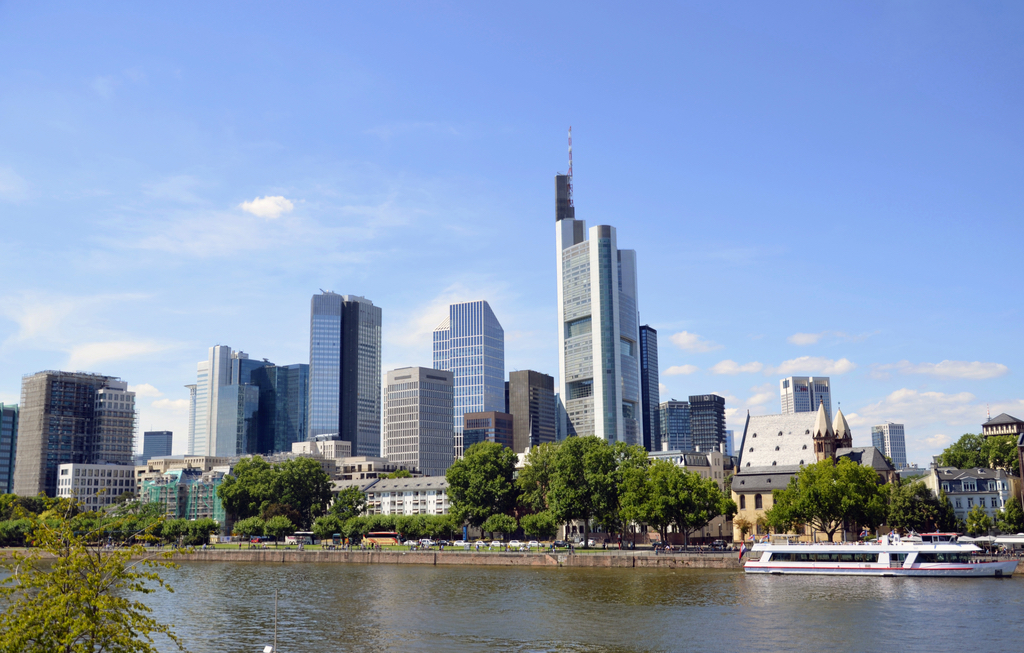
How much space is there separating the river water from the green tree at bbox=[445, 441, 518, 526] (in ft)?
191

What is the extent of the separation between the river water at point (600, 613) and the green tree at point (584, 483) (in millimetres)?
37150

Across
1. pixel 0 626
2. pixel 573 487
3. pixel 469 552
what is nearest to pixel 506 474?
pixel 573 487

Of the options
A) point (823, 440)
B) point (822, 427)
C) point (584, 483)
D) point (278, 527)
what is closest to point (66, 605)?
point (584, 483)

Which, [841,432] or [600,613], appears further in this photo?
[841,432]

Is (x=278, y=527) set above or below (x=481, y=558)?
above

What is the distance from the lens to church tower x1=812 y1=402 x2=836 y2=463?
182000 millimetres

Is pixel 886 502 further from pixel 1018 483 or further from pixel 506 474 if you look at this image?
pixel 506 474

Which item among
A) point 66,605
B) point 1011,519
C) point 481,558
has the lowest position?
point 481,558

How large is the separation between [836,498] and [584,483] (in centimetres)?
4186

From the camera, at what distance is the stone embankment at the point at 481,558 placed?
124312 millimetres

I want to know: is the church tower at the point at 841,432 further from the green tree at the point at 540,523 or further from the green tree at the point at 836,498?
the green tree at the point at 540,523

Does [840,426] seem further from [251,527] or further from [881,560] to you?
[251,527]

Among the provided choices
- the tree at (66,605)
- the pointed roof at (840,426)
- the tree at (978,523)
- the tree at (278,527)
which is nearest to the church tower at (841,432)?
the pointed roof at (840,426)

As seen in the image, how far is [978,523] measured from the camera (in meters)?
142
